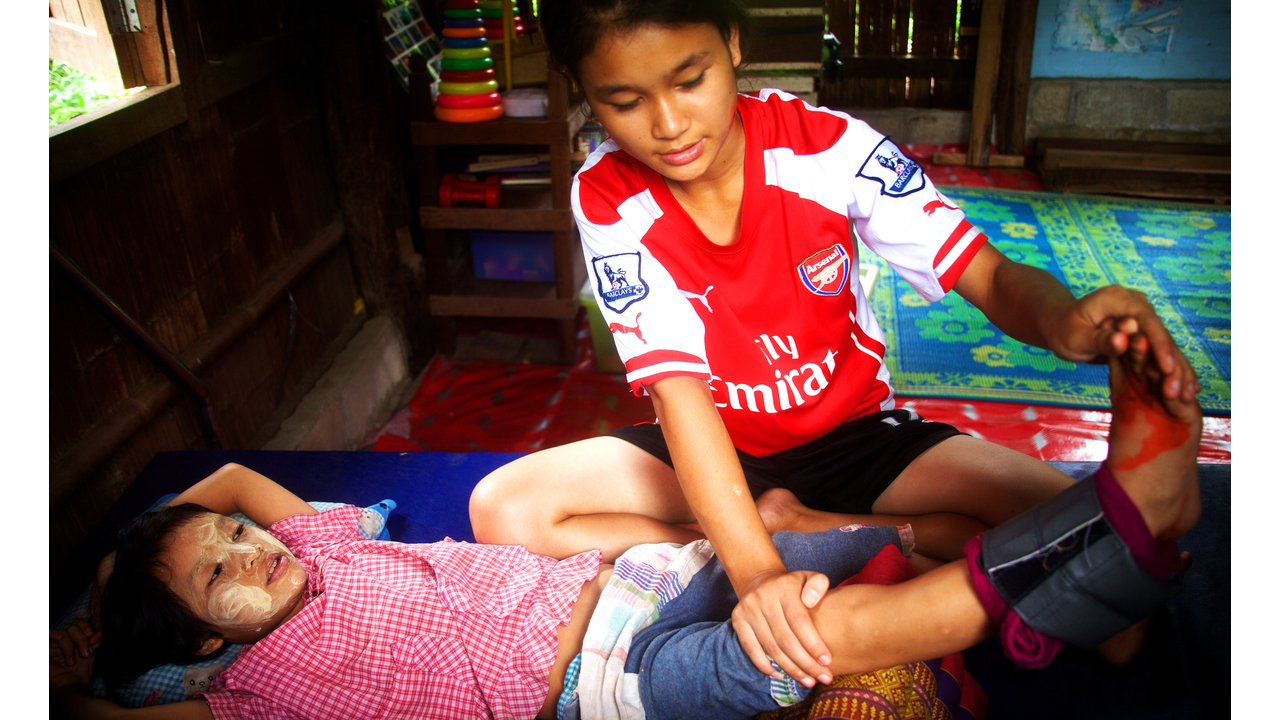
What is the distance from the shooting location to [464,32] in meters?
2.60

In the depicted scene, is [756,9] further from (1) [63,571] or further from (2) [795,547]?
(1) [63,571]

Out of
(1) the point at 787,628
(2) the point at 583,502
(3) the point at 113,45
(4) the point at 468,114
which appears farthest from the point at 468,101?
(1) the point at 787,628

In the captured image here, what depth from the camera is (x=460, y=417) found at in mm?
2859

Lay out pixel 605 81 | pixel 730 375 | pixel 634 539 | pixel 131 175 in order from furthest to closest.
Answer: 1. pixel 131 175
2. pixel 634 539
3. pixel 730 375
4. pixel 605 81

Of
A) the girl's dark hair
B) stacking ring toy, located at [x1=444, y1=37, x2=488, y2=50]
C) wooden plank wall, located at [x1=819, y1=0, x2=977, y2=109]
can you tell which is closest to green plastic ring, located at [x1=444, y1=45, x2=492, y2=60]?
stacking ring toy, located at [x1=444, y1=37, x2=488, y2=50]

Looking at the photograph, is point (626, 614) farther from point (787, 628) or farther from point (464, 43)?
point (464, 43)

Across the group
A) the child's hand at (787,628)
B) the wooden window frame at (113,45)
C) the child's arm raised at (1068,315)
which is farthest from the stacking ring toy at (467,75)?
the child's hand at (787,628)

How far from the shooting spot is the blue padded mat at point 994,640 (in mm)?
1164

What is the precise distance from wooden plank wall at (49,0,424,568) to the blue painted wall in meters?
4.18

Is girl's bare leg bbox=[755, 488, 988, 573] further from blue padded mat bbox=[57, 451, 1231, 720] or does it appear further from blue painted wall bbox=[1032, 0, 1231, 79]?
blue painted wall bbox=[1032, 0, 1231, 79]

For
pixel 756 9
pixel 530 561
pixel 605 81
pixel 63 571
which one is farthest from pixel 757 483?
pixel 756 9

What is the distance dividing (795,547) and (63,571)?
1.47m

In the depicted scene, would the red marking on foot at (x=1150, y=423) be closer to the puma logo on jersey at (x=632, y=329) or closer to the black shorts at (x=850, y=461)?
the black shorts at (x=850, y=461)

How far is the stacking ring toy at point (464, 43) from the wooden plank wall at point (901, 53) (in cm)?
348
